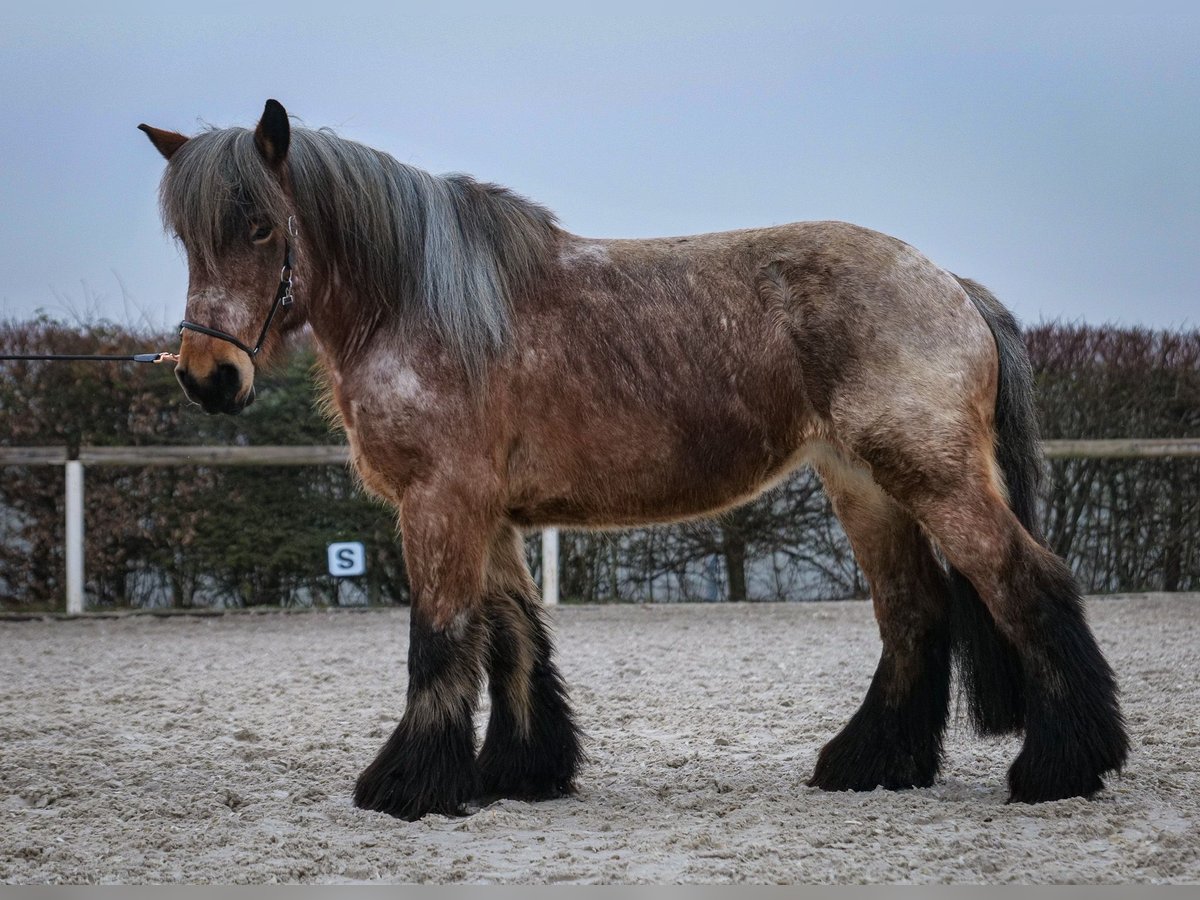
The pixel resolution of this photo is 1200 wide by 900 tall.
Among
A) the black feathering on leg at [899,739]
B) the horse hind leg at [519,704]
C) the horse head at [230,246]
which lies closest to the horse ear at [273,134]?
the horse head at [230,246]

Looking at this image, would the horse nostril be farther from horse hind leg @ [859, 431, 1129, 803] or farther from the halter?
horse hind leg @ [859, 431, 1129, 803]

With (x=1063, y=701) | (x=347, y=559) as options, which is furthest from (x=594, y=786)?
(x=347, y=559)

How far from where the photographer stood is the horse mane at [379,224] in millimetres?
3971

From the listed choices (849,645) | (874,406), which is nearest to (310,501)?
(849,645)

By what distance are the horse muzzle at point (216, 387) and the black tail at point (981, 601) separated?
96.3 inches

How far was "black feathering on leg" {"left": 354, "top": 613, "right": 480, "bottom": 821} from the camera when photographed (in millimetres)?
3936

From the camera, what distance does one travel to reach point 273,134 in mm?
4008

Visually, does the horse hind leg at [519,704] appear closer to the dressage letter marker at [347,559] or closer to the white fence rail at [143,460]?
the white fence rail at [143,460]

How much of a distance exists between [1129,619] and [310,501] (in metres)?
6.91

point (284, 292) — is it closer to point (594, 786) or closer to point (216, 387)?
point (216, 387)

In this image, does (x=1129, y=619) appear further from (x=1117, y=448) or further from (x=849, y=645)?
(x=849, y=645)

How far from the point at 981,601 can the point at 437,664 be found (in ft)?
5.99

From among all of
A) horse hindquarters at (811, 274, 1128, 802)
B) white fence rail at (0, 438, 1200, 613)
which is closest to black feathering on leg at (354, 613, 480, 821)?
horse hindquarters at (811, 274, 1128, 802)

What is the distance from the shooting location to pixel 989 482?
391 cm
